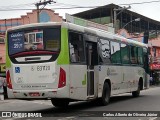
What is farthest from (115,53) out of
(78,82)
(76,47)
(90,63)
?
(78,82)

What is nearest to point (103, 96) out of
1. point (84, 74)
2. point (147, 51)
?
point (84, 74)

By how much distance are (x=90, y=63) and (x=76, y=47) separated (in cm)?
132

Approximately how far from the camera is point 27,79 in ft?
44.6

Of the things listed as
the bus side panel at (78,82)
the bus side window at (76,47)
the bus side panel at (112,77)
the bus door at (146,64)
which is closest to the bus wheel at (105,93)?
the bus side panel at (112,77)

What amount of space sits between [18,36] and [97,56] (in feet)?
11.5

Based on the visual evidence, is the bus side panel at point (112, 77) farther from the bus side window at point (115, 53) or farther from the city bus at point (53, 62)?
the bus side window at point (115, 53)

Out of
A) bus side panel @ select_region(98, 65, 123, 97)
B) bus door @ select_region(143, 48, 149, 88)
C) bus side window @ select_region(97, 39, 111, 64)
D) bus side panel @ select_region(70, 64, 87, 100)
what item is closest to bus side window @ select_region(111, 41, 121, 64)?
bus side panel @ select_region(98, 65, 123, 97)

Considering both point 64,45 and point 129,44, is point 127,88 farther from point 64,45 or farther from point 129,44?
point 64,45

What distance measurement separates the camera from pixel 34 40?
1369 cm

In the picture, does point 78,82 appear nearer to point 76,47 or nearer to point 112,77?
point 76,47

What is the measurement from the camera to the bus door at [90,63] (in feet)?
48.8

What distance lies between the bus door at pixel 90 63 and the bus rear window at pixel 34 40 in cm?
196

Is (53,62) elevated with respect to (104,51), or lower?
elevated

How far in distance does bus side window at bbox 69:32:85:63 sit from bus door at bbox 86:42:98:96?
601mm
